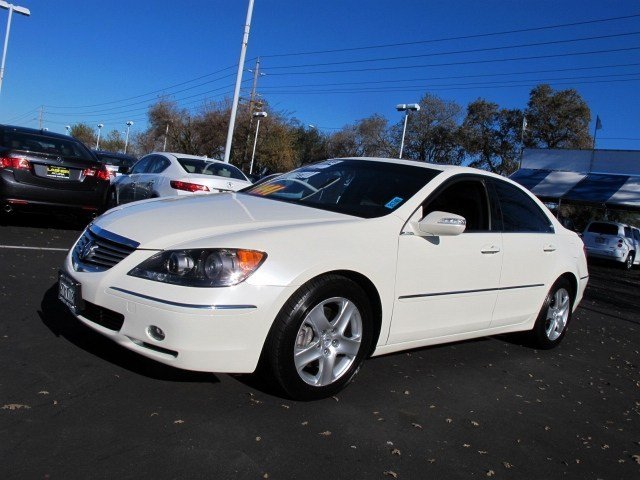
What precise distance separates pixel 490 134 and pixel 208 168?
41882 millimetres

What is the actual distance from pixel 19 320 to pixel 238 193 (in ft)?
5.99

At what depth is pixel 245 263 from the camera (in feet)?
9.96

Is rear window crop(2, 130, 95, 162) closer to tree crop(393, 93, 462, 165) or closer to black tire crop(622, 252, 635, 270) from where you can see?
black tire crop(622, 252, 635, 270)

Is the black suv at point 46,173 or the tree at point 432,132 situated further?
the tree at point 432,132

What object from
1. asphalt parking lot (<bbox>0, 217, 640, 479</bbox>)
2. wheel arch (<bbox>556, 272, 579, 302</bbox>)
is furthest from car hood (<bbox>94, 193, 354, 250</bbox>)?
wheel arch (<bbox>556, 272, 579, 302</bbox>)

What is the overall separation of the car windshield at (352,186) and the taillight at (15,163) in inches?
187

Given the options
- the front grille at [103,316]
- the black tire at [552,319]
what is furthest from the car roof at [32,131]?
the black tire at [552,319]

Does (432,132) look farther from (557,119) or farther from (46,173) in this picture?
(46,173)

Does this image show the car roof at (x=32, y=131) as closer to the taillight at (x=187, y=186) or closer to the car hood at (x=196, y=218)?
the taillight at (x=187, y=186)

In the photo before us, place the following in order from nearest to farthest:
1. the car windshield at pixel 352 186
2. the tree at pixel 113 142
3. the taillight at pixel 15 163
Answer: the car windshield at pixel 352 186, the taillight at pixel 15 163, the tree at pixel 113 142

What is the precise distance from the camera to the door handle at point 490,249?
430cm

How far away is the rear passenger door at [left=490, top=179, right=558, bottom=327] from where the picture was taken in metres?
4.60

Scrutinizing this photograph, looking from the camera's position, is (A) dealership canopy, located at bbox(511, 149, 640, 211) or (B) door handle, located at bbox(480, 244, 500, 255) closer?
(B) door handle, located at bbox(480, 244, 500, 255)

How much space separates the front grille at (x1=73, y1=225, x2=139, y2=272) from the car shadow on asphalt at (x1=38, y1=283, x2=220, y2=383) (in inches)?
16.1
